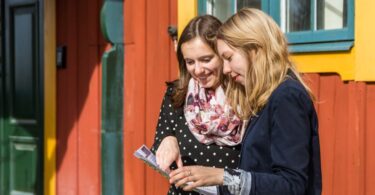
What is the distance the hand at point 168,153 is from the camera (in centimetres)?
256

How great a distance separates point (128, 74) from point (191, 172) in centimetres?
281

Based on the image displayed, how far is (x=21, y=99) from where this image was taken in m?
6.10

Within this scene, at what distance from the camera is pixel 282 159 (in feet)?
6.56

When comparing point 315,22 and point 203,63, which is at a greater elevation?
point 315,22

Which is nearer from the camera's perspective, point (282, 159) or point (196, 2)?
point (282, 159)

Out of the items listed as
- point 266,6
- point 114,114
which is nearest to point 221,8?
point 266,6

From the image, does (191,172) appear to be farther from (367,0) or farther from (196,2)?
(196,2)

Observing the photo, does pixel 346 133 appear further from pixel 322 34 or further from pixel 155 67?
pixel 155 67

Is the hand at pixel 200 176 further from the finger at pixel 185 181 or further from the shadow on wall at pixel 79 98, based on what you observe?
the shadow on wall at pixel 79 98

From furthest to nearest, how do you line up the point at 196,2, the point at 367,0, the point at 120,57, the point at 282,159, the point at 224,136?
the point at 120,57, the point at 196,2, the point at 367,0, the point at 224,136, the point at 282,159

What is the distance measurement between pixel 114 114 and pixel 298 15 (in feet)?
5.41

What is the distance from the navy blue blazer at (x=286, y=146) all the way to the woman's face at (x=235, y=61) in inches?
5.1

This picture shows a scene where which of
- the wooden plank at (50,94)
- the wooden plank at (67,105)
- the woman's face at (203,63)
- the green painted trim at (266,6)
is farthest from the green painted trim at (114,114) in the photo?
the woman's face at (203,63)

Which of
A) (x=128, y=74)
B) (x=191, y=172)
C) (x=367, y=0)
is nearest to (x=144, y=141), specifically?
(x=128, y=74)
